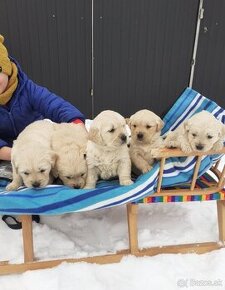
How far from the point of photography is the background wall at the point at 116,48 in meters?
4.90

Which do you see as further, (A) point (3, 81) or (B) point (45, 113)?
(B) point (45, 113)

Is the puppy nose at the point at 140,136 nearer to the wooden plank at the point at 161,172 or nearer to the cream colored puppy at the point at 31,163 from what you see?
the wooden plank at the point at 161,172

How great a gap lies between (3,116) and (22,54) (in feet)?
7.50

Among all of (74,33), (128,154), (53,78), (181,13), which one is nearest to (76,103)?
(53,78)

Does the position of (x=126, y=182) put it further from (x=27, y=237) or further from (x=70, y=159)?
(x=27, y=237)

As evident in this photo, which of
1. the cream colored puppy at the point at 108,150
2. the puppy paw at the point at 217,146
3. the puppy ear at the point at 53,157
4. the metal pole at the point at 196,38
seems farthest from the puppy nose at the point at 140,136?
the metal pole at the point at 196,38

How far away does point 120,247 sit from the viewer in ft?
9.14

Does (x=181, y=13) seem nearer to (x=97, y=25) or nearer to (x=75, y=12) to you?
(x=97, y=25)

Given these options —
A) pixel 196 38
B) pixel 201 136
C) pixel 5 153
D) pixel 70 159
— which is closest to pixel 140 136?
pixel 201 136

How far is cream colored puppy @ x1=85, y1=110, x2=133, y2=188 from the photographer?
7.89 ft

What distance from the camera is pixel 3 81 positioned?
9.64 ft

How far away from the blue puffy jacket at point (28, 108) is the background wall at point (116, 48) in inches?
79.8

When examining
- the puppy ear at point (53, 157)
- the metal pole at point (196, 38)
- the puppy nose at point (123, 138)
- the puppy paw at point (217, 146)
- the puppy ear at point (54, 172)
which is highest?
the metal pole at point (196, 38)

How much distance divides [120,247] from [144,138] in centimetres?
94
